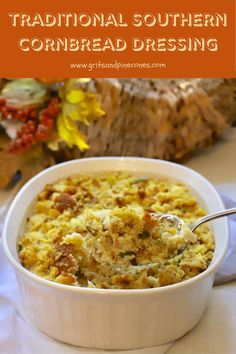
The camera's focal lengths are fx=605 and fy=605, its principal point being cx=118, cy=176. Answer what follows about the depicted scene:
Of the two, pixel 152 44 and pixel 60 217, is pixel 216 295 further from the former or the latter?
pixel 152 44

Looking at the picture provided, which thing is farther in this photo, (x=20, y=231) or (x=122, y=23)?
(x=20, y=231)

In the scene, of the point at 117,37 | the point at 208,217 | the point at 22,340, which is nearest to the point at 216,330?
the point at 208,217

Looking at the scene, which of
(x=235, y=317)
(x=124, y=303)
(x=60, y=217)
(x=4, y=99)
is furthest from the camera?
(x=4, y=99)

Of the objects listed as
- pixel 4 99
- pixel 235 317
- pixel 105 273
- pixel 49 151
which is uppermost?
pixel 4 99

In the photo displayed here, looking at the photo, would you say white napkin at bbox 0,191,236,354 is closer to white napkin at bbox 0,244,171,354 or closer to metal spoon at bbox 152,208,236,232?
white napkin at bbox 0,244,171,354

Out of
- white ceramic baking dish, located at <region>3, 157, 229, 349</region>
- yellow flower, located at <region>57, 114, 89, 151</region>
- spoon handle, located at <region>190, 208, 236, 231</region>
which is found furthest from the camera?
yellow flower, located at <region>57, 114, 89, 151</region>

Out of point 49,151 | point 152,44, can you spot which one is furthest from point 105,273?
point 49,151

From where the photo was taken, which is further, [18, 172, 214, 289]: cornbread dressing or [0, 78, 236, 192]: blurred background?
[0, 78, 236, 192]: blurred background

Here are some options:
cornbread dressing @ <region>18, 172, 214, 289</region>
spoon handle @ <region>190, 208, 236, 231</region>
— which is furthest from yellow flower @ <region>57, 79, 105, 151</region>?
spoon handle @ <region>190, 208, 236, 231</region>
